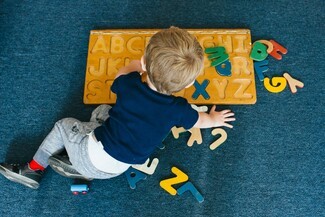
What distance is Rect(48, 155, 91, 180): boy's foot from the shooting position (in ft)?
3.54

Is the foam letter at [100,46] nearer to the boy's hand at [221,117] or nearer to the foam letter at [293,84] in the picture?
the boy's hand at [221,117]

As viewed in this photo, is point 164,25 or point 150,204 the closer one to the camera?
point 150,204

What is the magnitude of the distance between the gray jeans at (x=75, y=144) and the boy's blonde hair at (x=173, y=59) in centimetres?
33

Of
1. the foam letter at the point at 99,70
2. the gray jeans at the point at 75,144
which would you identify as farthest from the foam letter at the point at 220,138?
the foam letter at the point at 99,70

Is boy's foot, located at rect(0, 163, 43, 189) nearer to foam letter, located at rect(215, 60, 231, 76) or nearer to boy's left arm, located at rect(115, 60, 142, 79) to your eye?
boy's left arm, located at rect(115, 60, 142, 79)

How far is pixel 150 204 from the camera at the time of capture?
1.14 meters

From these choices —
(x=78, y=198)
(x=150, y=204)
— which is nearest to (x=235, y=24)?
(x=150, y=204)

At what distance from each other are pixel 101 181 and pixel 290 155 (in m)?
0.64

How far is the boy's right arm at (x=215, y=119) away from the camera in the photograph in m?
1.13

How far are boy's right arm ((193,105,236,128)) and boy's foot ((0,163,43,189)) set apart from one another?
0.54m

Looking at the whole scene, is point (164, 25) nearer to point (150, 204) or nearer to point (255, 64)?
point (255, 64)

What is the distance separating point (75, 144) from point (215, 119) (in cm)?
46

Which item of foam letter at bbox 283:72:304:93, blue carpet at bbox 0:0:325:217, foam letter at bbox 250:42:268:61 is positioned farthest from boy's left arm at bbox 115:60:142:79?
foam letter at bbox 283:72:304:93

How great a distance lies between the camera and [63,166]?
108 centimetres
